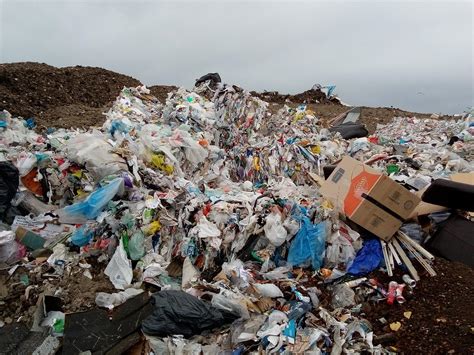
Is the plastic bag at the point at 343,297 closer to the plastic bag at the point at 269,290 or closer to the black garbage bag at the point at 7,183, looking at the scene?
the plastic bag at the point at 269,290

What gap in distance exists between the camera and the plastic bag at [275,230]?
3.83m

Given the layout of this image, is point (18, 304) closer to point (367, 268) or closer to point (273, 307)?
point (273, 307)

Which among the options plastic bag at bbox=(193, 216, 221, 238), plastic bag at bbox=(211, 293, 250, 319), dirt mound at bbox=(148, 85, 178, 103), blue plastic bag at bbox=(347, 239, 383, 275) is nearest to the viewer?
plastic bag at bbox=(211, 293, 250, 319)

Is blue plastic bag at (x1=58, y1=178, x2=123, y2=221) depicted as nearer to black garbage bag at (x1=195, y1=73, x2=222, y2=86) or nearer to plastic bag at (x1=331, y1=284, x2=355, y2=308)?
plastic bag at (x1=331, y1=284, x2=355, y2=308)

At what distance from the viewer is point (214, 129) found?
7.42 meters

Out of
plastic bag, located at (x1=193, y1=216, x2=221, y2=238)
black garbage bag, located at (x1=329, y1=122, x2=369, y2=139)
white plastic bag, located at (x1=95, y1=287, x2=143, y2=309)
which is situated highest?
black garbage bag, located at (x1=329, y1=122, x2=369, y2=139)

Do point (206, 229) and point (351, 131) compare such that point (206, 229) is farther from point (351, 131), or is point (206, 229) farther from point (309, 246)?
point (351, 131)

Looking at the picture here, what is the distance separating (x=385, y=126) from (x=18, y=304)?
933 cm

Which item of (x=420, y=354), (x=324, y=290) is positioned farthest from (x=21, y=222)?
(x=420, y=354)

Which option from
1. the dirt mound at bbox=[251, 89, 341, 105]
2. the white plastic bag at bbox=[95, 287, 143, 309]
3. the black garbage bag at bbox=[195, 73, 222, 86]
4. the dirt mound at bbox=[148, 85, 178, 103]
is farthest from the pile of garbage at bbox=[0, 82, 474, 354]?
the dirt mound at bbox=[251, 89, 341, 105]

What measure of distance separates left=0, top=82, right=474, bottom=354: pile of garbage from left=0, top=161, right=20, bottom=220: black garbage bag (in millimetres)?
14

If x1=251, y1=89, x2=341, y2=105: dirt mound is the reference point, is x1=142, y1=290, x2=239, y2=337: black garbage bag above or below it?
below

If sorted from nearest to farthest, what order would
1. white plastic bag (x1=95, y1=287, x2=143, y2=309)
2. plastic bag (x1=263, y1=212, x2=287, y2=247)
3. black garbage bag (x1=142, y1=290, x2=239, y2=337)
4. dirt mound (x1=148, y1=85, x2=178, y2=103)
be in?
black garbage bag (x1=142, y1=290, x2=239, y2=337), white plastic bag (x1=95, y1=287, x2=143, y2=309), plastic bag (x1=263, y1=212, x2=287, y2=247), dirt mound (x1=148, y1=85, x2=178, y2=103)

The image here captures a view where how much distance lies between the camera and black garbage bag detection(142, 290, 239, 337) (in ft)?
9.83
